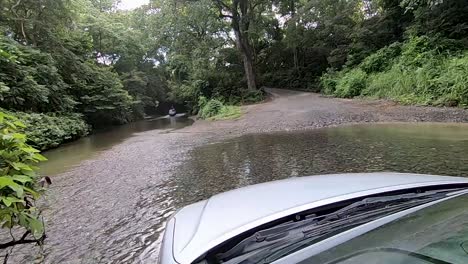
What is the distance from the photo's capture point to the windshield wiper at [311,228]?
4.10ft

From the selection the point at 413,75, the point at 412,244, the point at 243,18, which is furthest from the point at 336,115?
the point at 243,18

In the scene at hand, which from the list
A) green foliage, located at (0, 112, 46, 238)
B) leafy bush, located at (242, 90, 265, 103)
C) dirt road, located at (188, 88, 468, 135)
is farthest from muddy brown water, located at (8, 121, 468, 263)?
leafy bush, located at (242, 90, 265, 103)

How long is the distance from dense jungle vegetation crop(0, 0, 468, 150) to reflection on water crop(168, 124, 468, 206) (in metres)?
3.53

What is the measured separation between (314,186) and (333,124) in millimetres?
10106

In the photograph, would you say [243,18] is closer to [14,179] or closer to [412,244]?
[14,179]

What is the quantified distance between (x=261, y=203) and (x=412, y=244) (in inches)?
27.7

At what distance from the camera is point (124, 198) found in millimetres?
5461

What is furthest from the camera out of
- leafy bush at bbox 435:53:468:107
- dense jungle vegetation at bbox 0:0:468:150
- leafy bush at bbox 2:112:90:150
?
dense jungle vegetation at bbox 0:0:468:150

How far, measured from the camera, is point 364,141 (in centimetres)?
813

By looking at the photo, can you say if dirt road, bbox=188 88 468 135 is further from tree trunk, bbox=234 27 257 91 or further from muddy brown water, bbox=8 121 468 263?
tree trunk, bbox=234 27 257 91

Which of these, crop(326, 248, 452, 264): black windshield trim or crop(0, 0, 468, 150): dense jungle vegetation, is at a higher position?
crop(0, 0, 468, 150): dense jungle vegetation

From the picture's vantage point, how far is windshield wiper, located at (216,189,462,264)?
1.25 metres

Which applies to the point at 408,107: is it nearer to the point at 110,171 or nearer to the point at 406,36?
the point at 406,36

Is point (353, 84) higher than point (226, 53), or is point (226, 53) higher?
point (226, 53)
